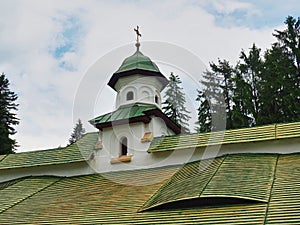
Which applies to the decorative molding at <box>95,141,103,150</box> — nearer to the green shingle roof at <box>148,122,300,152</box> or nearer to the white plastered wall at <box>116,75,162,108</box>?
the green shingle roof at <box>148,122,300,152</box>

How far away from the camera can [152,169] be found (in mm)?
11867

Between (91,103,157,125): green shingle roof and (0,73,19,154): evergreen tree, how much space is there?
12.9 meters

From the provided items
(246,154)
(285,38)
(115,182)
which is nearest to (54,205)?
(115,182)

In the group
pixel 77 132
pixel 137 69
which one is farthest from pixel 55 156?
pixel 77 132

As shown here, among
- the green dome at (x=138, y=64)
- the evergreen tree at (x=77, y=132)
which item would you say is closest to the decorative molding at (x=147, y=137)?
the green dome at (x=138, y=64)

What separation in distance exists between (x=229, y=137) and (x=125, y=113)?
403 cm

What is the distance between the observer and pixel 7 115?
27016mm

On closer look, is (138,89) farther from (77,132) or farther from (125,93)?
(77,132)

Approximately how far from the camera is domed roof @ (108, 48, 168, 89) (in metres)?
14.9

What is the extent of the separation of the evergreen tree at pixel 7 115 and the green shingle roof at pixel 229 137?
15.6 meters

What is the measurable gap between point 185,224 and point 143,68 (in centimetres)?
874

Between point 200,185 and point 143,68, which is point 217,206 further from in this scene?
point 143,68

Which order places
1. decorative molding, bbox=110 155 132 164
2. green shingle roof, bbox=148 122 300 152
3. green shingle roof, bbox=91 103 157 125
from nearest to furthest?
green shingle roof, bbox=148 122 300 152, decorative molding, bbox=110 155 132 164, green shingle roof, bbox=91 103 157 125

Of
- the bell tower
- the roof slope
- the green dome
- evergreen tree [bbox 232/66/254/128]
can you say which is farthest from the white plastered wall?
evergreen tree [bbox 232/66/254/128]
